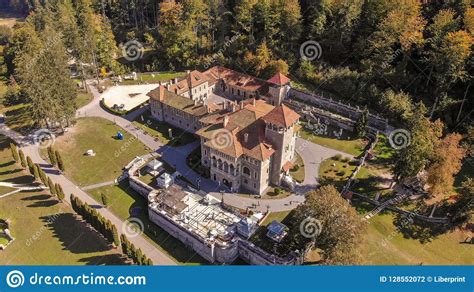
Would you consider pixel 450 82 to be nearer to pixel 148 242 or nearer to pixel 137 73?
pixel 148 242

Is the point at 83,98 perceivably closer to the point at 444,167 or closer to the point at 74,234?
the point at 74,234

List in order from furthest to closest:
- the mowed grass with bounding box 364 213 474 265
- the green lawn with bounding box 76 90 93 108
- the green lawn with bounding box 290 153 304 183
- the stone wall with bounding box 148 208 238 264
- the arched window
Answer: the green lawn with bounding box 76 90 93 108
the green lawn with bounding box 290 153 304 183
the arched window
the stone wall with bounding box 148 208 238 264
the mowed grass with bounding box 364 213 474 265

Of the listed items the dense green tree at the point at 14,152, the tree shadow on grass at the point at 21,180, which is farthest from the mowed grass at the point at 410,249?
the dense green tree at the point at 14,152

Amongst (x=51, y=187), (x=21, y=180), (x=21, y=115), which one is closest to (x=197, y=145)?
(x=51, y=187)

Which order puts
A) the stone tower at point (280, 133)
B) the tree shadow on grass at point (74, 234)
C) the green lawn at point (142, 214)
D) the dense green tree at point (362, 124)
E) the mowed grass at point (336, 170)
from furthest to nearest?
the dense green tree at point (362, 124)
the mowed grass at point (336, 170)
the stone tower at point (280, 133)
the tree shadow on grass at point (74, 234)
the green lawn at point (142, 214)

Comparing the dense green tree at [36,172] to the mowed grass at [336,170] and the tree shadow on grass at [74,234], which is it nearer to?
the tree shadow on grass at [74,234]

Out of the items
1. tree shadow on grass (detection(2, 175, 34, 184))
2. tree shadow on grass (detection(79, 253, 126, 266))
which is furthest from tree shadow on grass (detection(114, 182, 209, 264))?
tree shadow on grass (detection(2, 175, 34, 184))

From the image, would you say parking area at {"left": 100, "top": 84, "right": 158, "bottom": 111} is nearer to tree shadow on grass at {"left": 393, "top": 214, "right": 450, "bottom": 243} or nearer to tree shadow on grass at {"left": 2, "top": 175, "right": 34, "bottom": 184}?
tree shadow on grass at {"left": 2, "top": 175, "right": 34, "bottom": 184}
